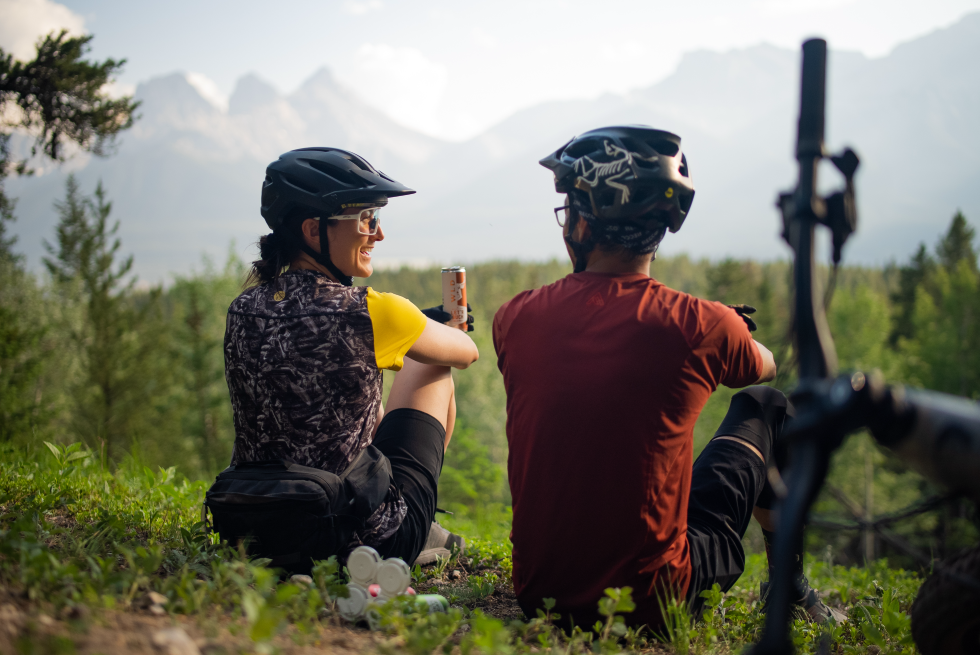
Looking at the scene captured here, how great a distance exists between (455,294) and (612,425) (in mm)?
1582

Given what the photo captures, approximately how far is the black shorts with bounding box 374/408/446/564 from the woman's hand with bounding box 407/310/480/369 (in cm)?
36

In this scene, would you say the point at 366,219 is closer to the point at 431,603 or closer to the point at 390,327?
the point at 390,327

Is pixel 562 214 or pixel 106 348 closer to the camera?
pixel 562 214

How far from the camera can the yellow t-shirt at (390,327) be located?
298 centimetres

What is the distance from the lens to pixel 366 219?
3.49 m

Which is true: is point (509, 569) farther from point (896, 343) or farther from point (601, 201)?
point (896, 343)

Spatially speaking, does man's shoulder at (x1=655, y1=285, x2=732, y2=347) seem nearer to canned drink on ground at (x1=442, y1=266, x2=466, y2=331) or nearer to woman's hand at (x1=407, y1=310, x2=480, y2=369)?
woman's hand at (x1=407, y1=310, x2=480, y2=369)

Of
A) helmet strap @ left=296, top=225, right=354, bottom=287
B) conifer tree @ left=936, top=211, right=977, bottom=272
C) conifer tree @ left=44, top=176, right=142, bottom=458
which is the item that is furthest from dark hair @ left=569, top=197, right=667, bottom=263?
conifer tree @ left=936, top=211, right=977, bottom=272

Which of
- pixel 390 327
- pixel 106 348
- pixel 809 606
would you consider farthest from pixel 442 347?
pixel 106 348

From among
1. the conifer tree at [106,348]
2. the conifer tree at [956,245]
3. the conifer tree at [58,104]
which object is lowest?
the conifer tree at [106,348]

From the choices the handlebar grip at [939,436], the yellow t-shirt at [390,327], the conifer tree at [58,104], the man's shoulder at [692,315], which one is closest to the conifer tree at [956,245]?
the conifer tree at [58,104]

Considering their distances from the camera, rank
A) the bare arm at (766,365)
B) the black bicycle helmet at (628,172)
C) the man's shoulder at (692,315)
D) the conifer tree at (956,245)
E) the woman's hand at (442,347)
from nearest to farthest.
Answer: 1. the man's shoulder at (692,315)
2. the bare arm at (766,365)
3. the black bicycle helmet at (628,172)
4. the woman's hand at (442,347)
5. the conifer tree at (956,245)

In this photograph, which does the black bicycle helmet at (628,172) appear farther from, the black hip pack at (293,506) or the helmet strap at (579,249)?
the black hip pack at (293,506)

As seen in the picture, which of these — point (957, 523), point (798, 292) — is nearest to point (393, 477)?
point (798, 292)
